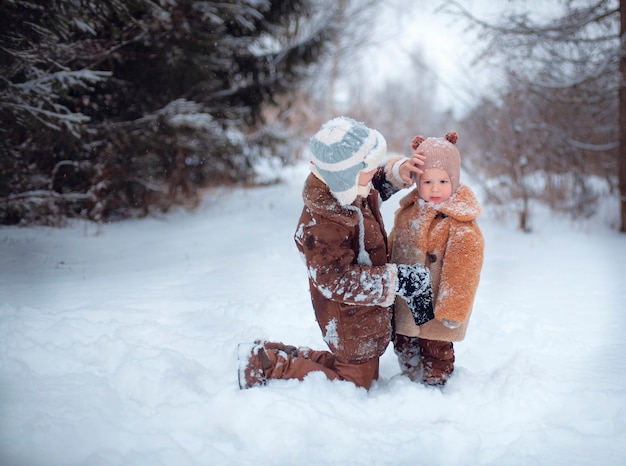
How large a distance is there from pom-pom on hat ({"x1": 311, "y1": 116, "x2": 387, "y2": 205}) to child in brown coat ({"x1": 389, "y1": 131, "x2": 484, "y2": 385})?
0.33 metres

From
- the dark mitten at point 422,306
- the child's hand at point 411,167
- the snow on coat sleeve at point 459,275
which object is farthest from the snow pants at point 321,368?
the child's hand at point 411,167

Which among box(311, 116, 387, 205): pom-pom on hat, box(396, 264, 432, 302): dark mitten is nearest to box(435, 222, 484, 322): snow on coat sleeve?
box(396, 264, 432, 302): dark mitten

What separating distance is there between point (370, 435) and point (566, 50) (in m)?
5.97

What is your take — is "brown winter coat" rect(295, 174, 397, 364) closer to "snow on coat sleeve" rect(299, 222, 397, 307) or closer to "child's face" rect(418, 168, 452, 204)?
"snow on coat sleeve" rect(299, 222, 397, 307)

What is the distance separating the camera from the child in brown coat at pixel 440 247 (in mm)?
2230

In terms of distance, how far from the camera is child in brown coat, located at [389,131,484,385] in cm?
223

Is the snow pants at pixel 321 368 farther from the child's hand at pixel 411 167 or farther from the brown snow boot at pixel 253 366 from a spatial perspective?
the child's hand at pixel 411 167

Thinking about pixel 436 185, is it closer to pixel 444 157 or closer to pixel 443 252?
pixel 444 157

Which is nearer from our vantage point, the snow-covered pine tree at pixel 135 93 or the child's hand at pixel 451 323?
the child's hand at pixel 451 323

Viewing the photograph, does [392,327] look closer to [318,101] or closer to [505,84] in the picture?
[505,84]

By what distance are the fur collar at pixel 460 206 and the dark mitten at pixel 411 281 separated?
1.09 feet

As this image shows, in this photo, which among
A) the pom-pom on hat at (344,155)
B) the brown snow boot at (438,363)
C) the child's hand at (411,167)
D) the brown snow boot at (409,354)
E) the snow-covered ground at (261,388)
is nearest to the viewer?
the snow-covered ground at (261,388)

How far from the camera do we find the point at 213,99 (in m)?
7.12

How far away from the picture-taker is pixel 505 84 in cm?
655
